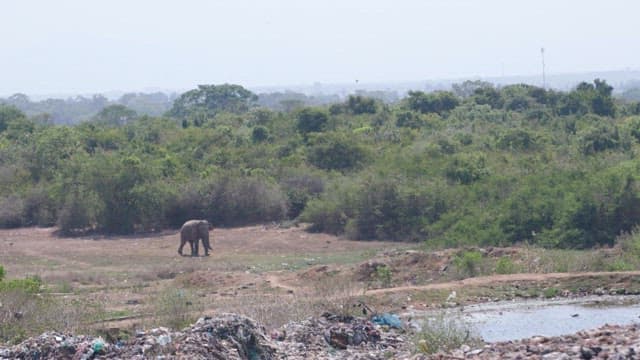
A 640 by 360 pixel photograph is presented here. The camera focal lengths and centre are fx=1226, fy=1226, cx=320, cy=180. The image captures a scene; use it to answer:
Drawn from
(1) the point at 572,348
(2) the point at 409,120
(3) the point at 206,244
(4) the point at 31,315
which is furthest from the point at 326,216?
(1) the point at 572,348

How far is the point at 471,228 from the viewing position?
102 feet

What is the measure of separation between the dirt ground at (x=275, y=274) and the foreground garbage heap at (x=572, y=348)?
4.85 m

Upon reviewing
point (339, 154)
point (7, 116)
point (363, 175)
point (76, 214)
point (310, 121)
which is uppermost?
point (7, 116)

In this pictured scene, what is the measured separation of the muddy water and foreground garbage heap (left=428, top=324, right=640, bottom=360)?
3481 millimetres

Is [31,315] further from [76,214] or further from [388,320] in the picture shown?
[76,214]

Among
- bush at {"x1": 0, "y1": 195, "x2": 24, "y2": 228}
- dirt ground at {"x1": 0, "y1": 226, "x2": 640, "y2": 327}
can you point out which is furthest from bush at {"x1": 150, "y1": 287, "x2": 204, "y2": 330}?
bush at {"x1": 0, "y1": 195, "x2": 24, "y2": 228}

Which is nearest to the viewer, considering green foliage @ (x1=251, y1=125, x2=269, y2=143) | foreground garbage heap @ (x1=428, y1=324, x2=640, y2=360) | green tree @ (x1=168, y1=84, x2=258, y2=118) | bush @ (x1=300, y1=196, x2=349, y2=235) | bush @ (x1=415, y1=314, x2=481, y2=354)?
foreground garbage heap @ (x1=428, y1=324, x2=640, y2=360)

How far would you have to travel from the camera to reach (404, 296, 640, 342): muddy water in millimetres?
19828

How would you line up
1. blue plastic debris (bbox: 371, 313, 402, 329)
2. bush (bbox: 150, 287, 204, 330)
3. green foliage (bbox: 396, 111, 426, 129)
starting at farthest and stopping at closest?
green foliage (bbox: 396, 111, 426, 129) < blue plastic debris (bbox: 371, 313, 402, 329) < bush (bbox: 150, 287, 204, 330)

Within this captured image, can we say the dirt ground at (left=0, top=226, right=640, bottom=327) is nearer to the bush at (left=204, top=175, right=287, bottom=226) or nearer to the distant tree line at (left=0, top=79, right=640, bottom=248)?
the distant tree line at (left=0, top=79, right=640, bottom=248)

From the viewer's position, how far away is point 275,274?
27.8 m

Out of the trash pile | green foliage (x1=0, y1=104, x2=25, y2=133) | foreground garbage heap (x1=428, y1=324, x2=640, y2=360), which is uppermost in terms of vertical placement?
green foliage (x1=0, y1=104, x2=25, y2=133)

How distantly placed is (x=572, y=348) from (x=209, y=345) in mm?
4489

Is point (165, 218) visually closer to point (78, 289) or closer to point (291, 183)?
point (291, 183)
